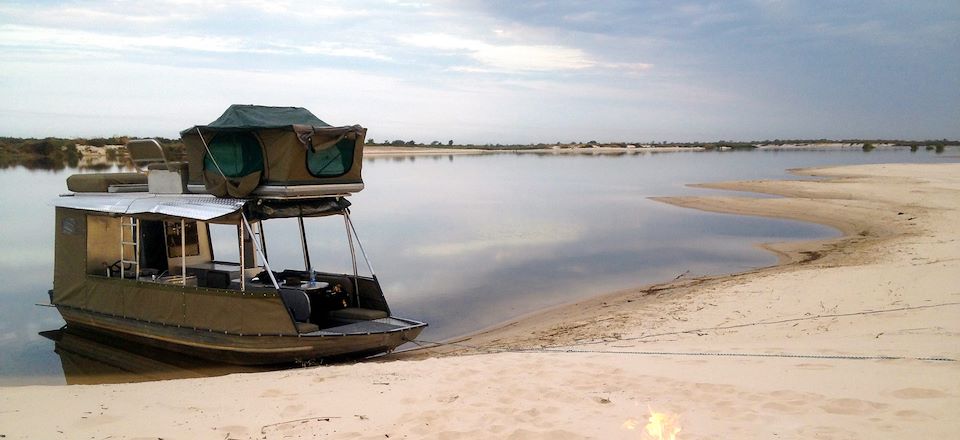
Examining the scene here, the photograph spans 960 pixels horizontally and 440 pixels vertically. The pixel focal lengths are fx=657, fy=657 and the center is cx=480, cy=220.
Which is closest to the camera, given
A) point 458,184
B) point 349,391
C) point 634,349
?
point 349,391

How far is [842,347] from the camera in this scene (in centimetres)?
761

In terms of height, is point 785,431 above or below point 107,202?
below

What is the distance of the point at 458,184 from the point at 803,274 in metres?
43.1

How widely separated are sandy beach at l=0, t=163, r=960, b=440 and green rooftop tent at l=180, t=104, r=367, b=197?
2.94 m

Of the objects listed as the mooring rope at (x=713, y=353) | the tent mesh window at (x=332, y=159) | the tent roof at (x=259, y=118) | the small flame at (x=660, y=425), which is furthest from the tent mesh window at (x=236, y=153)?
the small flame at (x=660, y=425)

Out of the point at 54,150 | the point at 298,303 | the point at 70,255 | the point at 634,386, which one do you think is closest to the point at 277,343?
the point at 298,303

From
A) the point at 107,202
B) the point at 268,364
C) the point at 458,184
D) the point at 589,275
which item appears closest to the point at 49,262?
the point at 107,202

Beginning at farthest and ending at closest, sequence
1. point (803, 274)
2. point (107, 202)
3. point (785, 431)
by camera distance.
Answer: point (803, 274)
point (107, 202)
point (785, 431)

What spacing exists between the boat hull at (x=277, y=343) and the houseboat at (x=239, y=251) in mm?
19

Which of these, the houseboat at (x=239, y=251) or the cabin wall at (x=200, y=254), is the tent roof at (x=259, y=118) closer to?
the houseboat at (x=239, y=251)

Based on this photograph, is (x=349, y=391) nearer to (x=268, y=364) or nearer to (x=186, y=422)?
(x=186, y=422)

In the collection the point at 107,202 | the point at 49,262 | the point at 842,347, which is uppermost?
the point at 107,202

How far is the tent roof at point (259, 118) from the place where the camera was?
10.0 m

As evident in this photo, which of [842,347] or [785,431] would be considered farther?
[842,347]
